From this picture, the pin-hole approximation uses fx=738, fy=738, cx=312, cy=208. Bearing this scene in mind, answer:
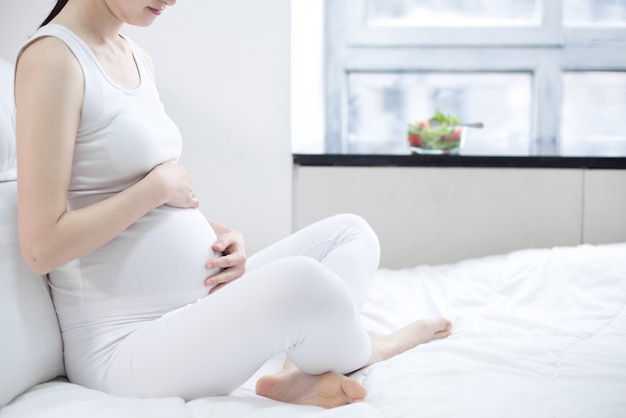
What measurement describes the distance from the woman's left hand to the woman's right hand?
8 centimetres

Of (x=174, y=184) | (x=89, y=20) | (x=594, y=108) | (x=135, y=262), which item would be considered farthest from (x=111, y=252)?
(x=594, y=108)

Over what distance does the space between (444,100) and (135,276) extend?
180cm

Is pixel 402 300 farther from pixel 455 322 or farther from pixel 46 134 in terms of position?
pixel 46 134

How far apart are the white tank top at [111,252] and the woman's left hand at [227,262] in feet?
0.18

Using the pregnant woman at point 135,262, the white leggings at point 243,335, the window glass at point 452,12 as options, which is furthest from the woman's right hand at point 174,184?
the window glass at point 452,12

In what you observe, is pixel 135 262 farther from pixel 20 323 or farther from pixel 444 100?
pixel 444 100

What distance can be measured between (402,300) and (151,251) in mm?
715

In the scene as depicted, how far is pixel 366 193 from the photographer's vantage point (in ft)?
6.55

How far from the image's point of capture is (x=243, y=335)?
1.03 m

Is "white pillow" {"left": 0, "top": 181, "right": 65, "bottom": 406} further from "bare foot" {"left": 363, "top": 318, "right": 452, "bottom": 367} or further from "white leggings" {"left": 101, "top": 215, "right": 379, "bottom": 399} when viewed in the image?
"bare foot" {"left": 363, "top": 318, "right": 452, "bottom": 367}

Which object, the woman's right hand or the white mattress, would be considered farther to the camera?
the woman's right hand

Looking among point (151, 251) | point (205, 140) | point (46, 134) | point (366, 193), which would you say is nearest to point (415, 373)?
point (151, 251)

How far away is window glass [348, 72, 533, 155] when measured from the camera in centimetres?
266

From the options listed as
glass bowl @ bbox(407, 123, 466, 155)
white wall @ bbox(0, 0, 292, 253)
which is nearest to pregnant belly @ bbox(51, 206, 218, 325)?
white wall @ bbox(0, 0, 292, 253)
